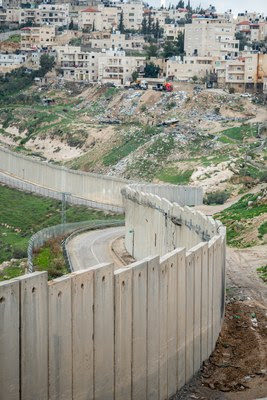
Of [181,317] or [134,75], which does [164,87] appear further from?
[181,317]

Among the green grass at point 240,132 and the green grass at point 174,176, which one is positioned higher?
the green grass at point 240,132

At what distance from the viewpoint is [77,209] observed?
63062mm

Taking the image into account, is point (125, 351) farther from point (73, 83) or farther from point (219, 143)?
point (73, 83)

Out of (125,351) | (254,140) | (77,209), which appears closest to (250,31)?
(254,140)

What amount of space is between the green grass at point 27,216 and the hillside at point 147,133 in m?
7.50

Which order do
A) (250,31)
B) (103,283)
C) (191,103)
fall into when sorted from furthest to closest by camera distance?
1. (250,31)
2. (191,103)
3. (103,283)

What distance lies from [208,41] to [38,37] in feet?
95.7

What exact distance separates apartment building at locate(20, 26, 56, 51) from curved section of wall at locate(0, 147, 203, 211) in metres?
60.0

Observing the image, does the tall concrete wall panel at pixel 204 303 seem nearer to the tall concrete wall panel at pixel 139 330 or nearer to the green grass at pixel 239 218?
the tall concrete wall panel at pixel 139 330

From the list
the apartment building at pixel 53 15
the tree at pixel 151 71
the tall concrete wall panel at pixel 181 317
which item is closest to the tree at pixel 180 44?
the tree at pixel 151 71

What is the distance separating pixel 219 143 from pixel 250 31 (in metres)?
73.4

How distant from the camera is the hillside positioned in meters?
70.2

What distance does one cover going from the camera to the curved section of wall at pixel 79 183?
51.8 meters

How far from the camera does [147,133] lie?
86938 millimetres
